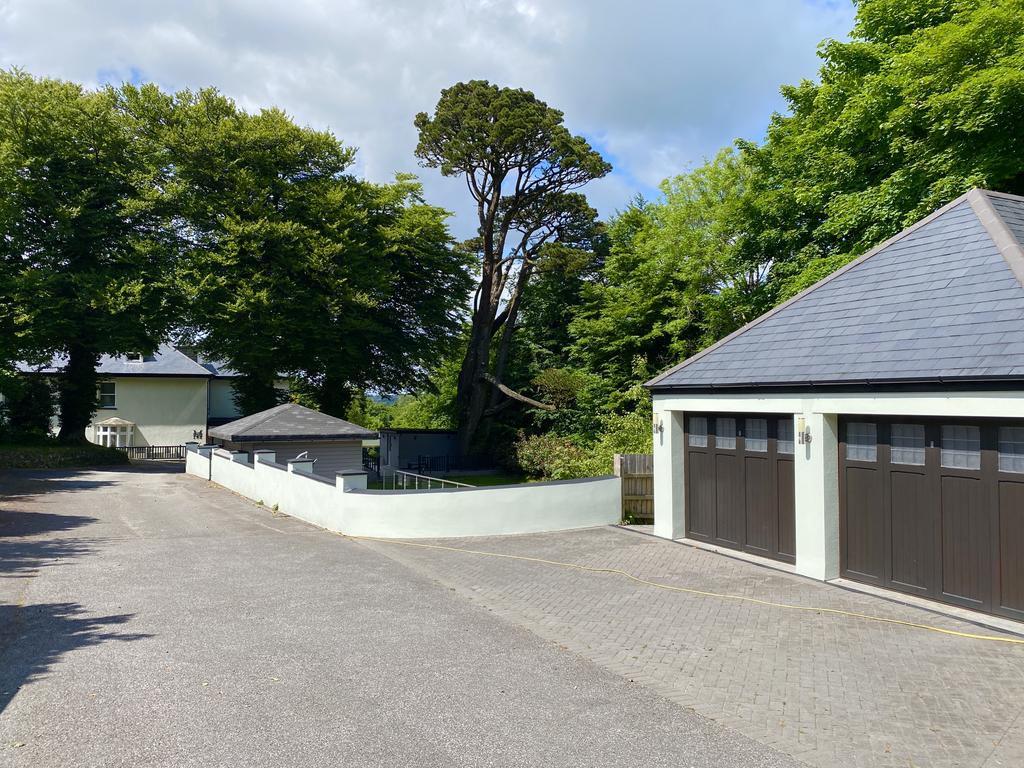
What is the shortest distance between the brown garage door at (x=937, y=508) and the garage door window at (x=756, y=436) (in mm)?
1574

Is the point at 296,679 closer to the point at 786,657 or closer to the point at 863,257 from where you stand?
the point at 786,657

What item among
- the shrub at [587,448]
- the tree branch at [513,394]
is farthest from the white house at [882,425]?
the tree branch at [513,394]

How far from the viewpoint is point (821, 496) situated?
11211mm

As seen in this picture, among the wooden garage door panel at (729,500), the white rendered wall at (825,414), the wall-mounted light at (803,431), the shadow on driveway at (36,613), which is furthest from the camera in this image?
the wooden garage door panel at (729,500)

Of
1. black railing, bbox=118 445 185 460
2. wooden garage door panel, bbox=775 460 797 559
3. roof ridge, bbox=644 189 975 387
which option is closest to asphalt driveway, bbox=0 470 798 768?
wooden garage door panel, bbox=775 460 797 559

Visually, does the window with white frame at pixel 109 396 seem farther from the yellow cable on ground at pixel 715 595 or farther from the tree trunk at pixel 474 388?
the yellow cable on ground at pixel 715 595

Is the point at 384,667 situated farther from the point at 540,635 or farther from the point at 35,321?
the point at 35,321

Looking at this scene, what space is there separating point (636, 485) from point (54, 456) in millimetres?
26069

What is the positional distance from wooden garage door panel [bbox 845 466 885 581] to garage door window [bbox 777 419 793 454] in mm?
1179

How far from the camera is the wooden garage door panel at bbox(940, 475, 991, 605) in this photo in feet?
30.2

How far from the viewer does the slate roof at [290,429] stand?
78.0ft

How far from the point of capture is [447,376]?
5425cm

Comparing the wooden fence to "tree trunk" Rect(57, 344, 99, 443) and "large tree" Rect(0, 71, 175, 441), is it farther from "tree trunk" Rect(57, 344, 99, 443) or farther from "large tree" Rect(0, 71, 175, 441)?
"tree trunk" Rect(57, 344, 99, 443)

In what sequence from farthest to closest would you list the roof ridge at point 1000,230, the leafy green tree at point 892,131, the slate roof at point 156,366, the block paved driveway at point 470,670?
the slate roof at point 156,366 < the leafy green tree at point 892,131 < the roof ridge at point 1000,230 < the block paved driveway at point 470,670
